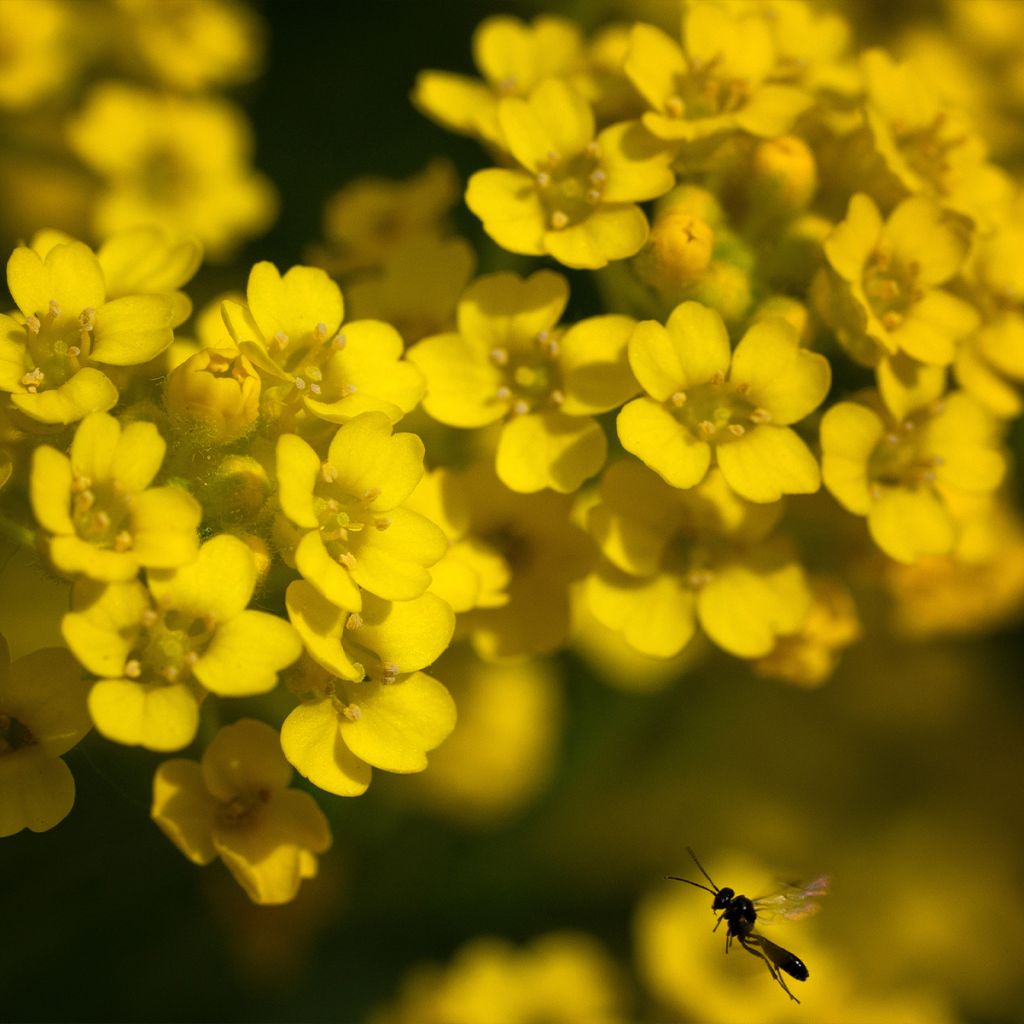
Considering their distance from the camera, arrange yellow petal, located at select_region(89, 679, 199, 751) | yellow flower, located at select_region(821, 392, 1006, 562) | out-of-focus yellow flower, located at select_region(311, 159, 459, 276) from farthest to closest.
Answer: out-of-focus yellow flower, located at select_region(311, 159, 459, 276) < yellow flower, located at select_region(821, 392, 1006, 562) < yellow petal, located at select_region(89, 679, 199, 751)

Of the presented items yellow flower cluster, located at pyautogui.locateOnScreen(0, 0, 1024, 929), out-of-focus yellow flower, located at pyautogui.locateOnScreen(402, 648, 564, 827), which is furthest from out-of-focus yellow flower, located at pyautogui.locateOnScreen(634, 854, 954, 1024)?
yellow flower cluster, located at pyautogui.locateOnScreen(0, 0, 1024, 929)

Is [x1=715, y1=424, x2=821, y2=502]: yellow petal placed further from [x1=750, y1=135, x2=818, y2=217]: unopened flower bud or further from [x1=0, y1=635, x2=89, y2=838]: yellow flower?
[x1=0, y1=635, x2=89, y2=838]: yellow flower

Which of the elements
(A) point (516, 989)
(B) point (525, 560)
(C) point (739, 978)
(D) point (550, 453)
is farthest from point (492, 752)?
(D) point (550, 453)

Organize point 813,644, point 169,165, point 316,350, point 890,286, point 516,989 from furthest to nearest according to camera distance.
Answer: point 169,165
point 516,989
point 813,644
point 890,286
point 316,350

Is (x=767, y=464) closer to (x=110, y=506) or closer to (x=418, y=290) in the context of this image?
(x=418, y=290)

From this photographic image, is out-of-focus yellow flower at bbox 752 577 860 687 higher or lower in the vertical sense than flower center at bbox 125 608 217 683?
lower

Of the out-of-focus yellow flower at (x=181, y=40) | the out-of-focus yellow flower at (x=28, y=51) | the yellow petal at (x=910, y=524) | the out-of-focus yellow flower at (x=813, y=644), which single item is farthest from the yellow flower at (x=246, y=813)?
the out-of-focus yellow flower at (x=181, y=40)

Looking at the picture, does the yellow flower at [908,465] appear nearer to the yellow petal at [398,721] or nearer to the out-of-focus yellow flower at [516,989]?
the yellow petal at [398,721]
